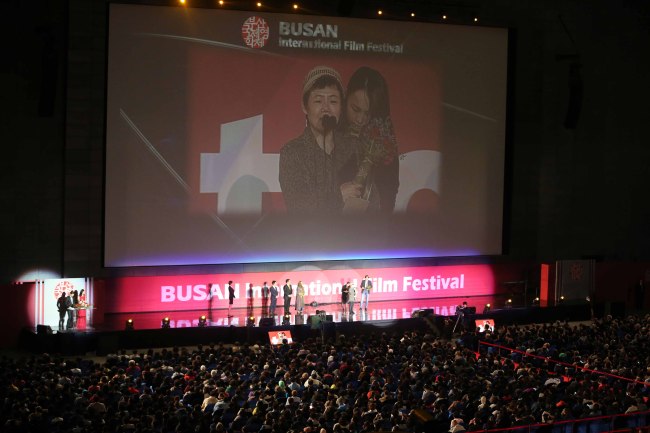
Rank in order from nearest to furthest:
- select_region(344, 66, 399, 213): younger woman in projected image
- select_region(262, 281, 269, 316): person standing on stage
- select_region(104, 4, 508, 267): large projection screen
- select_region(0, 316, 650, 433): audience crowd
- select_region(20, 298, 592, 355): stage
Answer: select_region(0, 316, 650, 433): audience crowd
select_region(20, 298, 592, 355): stage
select_region(104, 4, 508, 267): large projection screen
select_region(262, 281, 269, 316): person standing on stage
select_region(344, 66, 399, 213): younger woman in projected image

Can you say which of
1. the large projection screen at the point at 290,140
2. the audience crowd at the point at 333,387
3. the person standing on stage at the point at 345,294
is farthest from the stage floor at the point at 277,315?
the audience crowd at the point at 333,387

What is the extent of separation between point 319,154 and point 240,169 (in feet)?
9.43

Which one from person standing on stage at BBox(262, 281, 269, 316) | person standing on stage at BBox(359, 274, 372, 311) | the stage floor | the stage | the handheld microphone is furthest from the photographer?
the handheld microphone

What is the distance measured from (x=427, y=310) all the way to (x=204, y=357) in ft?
32.9

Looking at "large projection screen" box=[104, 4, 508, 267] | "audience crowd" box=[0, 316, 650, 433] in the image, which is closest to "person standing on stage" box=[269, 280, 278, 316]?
"large projection screen" box=[104, 4, 508, 267]

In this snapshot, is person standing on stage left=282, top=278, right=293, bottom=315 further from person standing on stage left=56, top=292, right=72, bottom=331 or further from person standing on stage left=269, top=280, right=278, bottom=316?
person standing on stage left=56, top=292, right=72, bottom=331

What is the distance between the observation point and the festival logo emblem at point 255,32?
3016cm

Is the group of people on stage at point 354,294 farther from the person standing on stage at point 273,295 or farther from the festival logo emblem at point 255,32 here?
the festival logo emblem at point 255,32

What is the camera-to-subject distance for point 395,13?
32094 millimetres

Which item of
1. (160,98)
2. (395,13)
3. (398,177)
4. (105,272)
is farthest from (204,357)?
(395,13)

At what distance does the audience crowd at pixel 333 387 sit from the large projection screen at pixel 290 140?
7.97 metres

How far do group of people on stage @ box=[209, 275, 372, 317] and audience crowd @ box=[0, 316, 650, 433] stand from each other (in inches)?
237

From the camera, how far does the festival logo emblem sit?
1187 inches

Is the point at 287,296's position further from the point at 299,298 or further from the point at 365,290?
the point at 365,290
